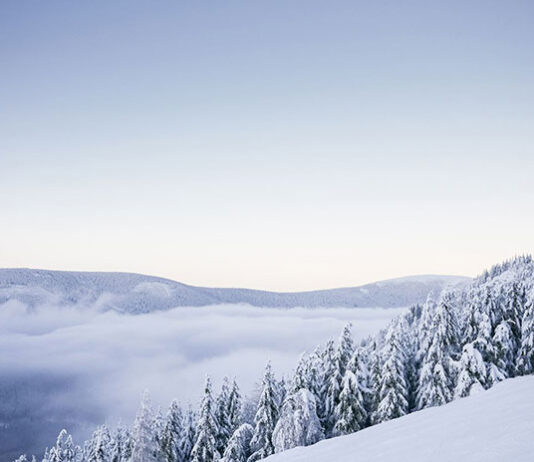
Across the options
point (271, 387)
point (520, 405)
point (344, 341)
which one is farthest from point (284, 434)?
point (520, 405)

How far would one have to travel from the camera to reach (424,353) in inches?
1150

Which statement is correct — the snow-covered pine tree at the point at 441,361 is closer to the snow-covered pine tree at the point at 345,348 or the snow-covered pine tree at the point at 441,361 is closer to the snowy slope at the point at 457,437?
the snow-covered pine tree at the point at 345,348

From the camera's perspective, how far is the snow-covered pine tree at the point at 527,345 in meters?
25.8

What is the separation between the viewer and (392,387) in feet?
82.1

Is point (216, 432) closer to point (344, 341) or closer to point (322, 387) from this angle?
point (322, 387)

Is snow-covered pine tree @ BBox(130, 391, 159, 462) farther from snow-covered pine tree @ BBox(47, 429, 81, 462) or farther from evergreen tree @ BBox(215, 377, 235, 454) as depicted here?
snow-covered pine tree @ BBox(47, 429, 81, 462)

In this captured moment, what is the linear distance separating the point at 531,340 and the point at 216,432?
2242cm

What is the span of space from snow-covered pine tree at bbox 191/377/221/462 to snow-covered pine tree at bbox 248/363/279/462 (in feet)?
10.00

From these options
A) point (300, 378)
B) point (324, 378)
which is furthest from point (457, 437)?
point (324, 378)

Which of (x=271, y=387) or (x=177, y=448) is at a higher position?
(x=271, y=387)

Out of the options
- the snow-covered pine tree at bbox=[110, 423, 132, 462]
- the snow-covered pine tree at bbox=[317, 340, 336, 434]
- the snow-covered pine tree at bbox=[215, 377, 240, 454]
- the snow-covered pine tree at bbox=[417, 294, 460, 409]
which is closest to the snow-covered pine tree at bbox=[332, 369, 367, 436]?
the snow-covered pine tree at bbox=[317, 340, 336, 434]

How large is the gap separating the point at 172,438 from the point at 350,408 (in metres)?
14.6

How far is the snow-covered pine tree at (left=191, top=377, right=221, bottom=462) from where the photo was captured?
28.3 metres

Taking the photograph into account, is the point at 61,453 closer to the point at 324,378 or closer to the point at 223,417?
the point at 223,417
